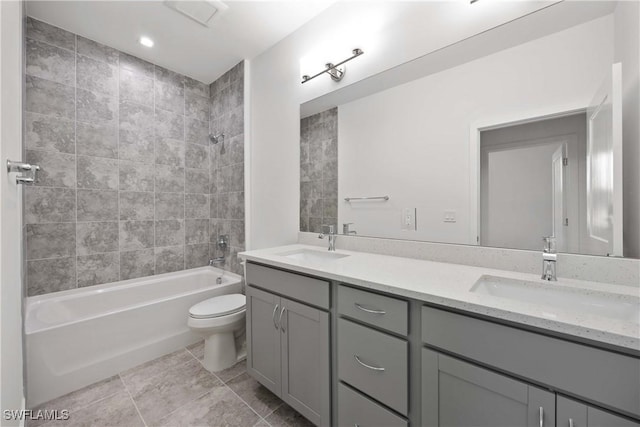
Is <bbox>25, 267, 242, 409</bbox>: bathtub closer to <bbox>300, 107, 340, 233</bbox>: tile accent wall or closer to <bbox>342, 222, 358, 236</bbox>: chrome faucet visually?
<bbox>300, 107, 340, 233</bbox>: tile accent wall

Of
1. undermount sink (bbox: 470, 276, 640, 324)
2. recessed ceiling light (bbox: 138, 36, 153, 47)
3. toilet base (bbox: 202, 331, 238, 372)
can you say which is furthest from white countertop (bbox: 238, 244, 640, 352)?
recessed ceiling light (bbox: 138, 36, 153, 47)

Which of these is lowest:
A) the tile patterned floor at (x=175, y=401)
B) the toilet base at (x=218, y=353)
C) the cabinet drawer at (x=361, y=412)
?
the tile patterned floor at (x=175, y=401)

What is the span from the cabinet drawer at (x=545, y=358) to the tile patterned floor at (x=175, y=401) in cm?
109

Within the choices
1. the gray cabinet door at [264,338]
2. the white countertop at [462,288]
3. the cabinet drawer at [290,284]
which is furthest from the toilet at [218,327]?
the white countertop at [462,288]

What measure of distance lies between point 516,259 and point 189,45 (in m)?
2.93

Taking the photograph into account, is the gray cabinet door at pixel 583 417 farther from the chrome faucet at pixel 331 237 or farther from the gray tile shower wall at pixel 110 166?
the gray tile shower wall at pixel 110 166

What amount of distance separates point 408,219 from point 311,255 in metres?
0.71

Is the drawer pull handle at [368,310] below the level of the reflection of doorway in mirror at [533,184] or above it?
below

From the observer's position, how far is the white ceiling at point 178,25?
5.86 ft

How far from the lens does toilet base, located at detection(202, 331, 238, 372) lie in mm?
1860

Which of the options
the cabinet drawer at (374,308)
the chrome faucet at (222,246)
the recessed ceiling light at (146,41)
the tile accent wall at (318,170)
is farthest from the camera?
the chrome faucet at (222,246)

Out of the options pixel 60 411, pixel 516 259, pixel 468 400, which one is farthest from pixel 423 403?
pixel 60 411

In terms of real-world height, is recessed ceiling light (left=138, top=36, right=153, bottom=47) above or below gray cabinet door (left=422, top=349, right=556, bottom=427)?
above

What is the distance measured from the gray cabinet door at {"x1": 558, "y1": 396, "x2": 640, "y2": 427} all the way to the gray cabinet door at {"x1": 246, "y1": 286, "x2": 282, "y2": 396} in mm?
1138
